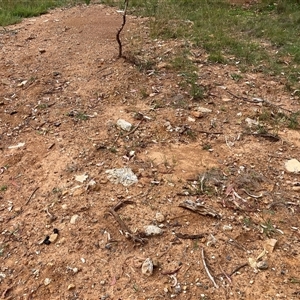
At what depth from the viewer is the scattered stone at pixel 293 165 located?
2943 millimetres

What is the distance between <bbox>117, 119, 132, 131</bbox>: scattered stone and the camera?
3.32 meters

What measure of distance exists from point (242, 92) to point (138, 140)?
1343 millimetres

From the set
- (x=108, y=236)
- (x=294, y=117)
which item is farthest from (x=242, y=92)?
(x=108, y=236)

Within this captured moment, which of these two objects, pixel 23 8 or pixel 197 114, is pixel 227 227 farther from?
pixel 23 8

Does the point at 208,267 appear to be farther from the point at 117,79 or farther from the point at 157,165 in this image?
the point at 117,79

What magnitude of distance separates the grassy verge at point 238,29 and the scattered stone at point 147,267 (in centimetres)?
263

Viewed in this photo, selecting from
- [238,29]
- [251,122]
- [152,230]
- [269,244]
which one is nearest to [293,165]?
[251,122]

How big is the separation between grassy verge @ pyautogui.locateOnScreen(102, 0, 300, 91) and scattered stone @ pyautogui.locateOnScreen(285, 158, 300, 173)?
131cm

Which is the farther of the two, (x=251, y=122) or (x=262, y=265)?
(x=251, y=122)

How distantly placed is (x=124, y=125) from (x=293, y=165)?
1324 mm

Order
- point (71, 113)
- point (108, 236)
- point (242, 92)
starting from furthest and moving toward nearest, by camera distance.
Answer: point (242, 92) → point (71, 113) → point (108, 236)

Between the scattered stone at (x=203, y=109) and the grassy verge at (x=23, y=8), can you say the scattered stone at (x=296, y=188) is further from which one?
the grassy verge at (x=23, y=8)

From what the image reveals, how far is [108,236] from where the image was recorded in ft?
7.84

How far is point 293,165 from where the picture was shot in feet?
9.79
